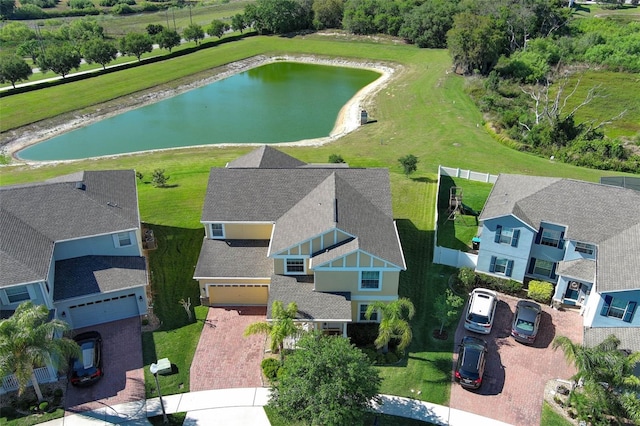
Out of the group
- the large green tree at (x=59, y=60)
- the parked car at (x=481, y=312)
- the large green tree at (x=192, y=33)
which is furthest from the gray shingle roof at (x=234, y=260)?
the large green tree at (x=192, y=33)

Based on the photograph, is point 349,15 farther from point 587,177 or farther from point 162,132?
point 587,177

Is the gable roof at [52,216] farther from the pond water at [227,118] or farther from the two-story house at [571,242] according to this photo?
the pond water at [227,118]

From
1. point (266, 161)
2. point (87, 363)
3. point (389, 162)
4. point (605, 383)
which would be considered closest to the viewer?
point (605, 383)

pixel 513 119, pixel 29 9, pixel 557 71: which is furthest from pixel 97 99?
pixel 29 9

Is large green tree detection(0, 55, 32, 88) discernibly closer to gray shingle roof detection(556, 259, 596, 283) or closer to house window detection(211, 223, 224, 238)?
house window detection(211, 223, 224, 238)

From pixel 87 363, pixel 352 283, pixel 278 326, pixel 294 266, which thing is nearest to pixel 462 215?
pixel 352 283

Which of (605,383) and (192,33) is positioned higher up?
(192,33)

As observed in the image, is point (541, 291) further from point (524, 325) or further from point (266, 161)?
point (266, 161)
